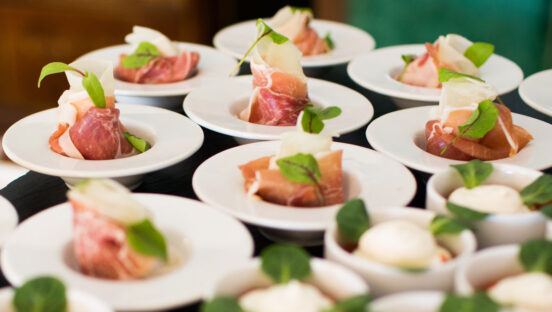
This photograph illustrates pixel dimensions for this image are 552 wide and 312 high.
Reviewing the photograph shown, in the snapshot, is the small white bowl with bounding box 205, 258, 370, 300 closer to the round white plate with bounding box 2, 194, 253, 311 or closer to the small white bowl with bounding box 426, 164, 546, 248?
the round white plate with bounding box 2, 194, 253, 311

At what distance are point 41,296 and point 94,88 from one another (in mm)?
843

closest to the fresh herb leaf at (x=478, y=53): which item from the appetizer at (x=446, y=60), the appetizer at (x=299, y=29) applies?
the appetizer at (x=446, y=60)

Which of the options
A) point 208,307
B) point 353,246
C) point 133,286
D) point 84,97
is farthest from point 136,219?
point 84,97

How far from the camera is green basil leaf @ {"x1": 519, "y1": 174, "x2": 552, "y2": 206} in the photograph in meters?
1.45

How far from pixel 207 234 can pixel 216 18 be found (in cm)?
358

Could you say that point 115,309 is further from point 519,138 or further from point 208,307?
point 519,138

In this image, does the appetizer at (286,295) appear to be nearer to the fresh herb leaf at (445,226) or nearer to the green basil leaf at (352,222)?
the green basil leaf at (352,222)

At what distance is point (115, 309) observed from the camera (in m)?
1.13

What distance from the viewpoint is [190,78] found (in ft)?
8.20

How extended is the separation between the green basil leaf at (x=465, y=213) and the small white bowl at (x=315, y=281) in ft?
0.94

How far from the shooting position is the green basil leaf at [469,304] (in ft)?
3.32

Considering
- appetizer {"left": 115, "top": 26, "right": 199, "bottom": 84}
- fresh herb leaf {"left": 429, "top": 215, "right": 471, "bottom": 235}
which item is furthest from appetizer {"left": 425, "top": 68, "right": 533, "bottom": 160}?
appetizer {"left": 115, "top": 26, "right": 199, "bottom": 84}

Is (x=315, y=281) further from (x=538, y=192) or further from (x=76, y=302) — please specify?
(x=538, y=192)

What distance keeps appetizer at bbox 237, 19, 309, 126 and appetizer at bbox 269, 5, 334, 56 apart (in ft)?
2.10
